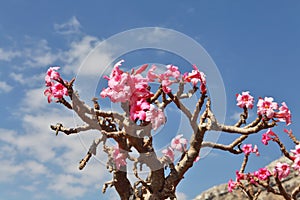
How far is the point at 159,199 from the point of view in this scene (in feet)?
20.0

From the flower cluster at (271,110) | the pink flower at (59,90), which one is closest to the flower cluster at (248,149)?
the flower cluster at (271,110)

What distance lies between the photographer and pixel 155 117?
17.5 ft

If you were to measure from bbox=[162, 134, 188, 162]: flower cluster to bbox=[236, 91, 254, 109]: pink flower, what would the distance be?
105cm

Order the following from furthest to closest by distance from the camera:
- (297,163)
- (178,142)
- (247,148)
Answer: (247,148) → (297,163) → (178,142)

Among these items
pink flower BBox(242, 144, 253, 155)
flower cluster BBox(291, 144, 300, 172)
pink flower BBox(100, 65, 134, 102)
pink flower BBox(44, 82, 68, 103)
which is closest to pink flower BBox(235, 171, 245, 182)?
pink flower BBox(242, 144, 253, 155)

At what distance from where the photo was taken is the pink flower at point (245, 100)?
628 centimetres

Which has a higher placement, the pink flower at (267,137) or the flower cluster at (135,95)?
the pink flower at (267,137)

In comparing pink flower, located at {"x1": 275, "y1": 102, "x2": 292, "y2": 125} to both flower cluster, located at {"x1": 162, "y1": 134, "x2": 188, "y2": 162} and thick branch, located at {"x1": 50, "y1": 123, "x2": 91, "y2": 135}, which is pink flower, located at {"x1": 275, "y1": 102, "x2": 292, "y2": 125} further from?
thick branch, located at {"x1": 50, "y1": 123, "x2": 91, "y2": 135}

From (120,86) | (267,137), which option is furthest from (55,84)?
(267,137)

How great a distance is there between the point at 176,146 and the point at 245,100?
4.32 ft

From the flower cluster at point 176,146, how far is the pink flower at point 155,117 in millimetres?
689

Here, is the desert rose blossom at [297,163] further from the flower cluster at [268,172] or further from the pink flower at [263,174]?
the pink flower at [263,174]

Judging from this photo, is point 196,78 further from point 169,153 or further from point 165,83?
point 169,153

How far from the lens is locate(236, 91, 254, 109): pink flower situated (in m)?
6.28
